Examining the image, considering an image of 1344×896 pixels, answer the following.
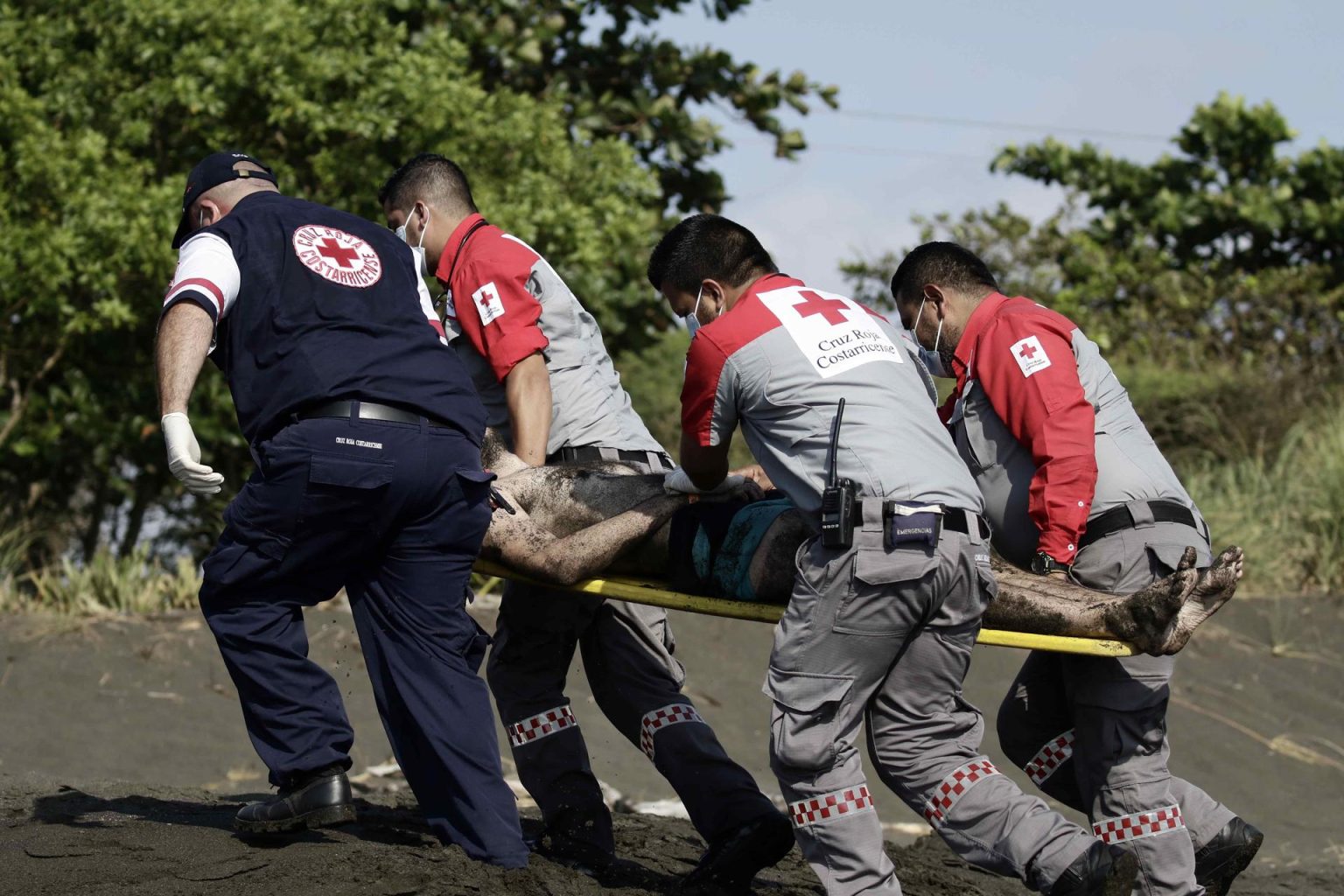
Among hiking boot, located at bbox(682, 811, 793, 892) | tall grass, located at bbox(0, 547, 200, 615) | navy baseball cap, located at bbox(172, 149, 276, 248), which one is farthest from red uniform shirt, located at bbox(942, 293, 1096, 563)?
tall grass, located at bbox(0, 547, 200, 615)

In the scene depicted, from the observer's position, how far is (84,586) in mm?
8977

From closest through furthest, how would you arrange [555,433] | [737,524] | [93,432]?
[737,524] → [555,433] → [93,432]

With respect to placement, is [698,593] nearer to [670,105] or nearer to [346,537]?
[346,537]

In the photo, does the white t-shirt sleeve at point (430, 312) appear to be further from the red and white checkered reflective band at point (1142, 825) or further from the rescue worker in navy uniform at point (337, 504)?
the red and white checkered reflective band at point (1142, 825)

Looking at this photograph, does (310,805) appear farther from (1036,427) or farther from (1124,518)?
(1124,518)

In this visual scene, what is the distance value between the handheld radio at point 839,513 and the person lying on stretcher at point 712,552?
11.5 inches

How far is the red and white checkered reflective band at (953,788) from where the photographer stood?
4133 mm

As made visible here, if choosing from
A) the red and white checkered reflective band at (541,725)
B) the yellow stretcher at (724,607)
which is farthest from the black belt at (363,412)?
the red and white checkered reflective band at (541,725)

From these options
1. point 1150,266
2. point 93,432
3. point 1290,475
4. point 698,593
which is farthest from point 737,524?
point 1150,266

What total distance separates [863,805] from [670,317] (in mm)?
7222

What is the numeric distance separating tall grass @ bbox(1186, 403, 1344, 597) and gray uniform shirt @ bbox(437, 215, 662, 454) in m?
6.86

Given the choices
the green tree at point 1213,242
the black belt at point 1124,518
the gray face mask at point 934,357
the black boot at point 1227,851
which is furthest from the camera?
the green tree at point 1213,242

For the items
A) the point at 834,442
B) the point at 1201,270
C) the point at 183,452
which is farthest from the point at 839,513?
the point at 1201,270

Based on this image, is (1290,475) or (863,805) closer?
(863,805)
